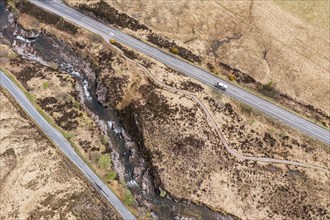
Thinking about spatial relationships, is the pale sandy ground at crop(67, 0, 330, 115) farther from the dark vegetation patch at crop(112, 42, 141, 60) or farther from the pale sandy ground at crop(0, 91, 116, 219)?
the pale sandy ground at crop(0, 91, 116, 219)

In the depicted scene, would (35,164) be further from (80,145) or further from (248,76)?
(248,76)

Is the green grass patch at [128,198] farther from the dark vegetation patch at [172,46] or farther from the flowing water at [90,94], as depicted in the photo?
the dark vegetation patch at [172,46]

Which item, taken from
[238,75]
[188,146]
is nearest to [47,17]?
[188,146]

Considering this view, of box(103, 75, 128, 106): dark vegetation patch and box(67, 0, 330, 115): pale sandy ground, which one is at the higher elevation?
box(67, 0, 330, 115): pale sandy ground

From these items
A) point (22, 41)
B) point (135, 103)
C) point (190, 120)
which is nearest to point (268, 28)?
point (190, 120)

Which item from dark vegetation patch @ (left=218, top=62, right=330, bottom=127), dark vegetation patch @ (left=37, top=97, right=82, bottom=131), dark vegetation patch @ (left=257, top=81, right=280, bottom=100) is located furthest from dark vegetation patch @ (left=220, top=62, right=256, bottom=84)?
dark vegetation patch @ (left=37, top=97, right=82, bottom=131)

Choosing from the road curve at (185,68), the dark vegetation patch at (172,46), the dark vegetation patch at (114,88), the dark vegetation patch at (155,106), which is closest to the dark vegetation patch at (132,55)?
the road curve at (185,68)

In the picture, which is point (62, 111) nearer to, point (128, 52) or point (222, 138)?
point (128, 52)
